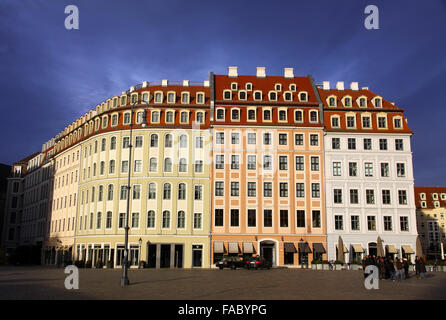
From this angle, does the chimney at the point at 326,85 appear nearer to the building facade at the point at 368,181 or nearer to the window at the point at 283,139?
the building facade at the point at 368,181

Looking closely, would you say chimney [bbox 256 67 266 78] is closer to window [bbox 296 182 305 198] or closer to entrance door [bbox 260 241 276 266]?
window [bbox 296 182 305 198]

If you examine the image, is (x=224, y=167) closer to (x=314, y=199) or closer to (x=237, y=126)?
(x=237, y=126)

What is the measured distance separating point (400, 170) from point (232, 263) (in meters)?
25.0

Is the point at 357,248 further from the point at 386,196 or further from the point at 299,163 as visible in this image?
the point at 299,163

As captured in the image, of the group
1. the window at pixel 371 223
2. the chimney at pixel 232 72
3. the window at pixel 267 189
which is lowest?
the window at pixel 371 223

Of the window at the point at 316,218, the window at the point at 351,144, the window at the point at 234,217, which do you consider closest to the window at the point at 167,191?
the window at the point at 234,217

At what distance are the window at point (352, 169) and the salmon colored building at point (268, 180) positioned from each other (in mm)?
3695

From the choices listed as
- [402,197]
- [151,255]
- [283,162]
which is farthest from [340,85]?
[151,255]

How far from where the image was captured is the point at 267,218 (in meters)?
54.8

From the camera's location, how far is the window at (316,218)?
54719 millimetres
